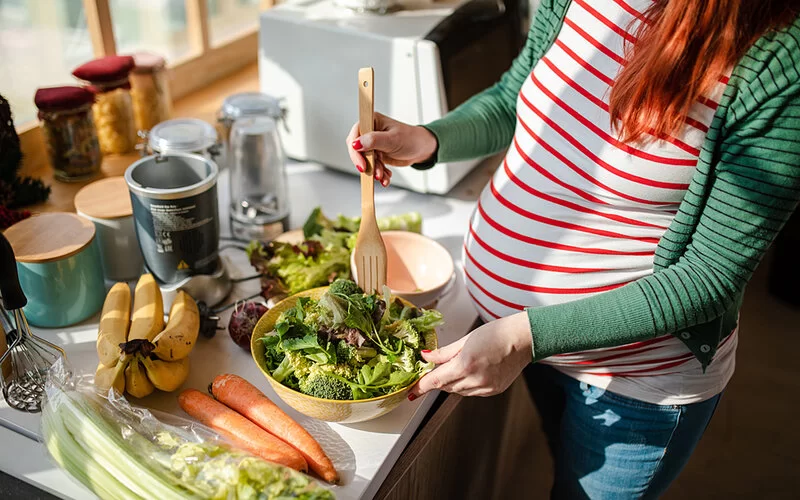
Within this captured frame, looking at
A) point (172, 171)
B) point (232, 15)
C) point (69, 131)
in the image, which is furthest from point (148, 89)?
point (232, 15)

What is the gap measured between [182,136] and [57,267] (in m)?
0.37

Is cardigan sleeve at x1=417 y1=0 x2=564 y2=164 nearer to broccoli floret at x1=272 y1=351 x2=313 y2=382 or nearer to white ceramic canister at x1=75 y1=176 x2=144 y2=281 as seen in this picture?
broccoli floret at x1=272 y1=351 x2=313 y2=382

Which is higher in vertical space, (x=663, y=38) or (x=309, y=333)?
(x=663, y=38)

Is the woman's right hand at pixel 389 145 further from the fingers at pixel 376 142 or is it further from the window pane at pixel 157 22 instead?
the window pane at pixel 157 22

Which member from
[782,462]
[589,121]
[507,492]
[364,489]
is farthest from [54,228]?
[782,462]

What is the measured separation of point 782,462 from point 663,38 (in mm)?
1555

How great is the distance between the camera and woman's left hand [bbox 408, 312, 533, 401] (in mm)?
812

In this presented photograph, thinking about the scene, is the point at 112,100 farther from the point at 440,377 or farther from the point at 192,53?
the point at 440,377

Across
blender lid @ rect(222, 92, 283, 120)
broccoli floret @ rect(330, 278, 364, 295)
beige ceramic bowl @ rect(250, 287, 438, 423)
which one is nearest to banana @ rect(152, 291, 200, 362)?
beige ceramic bowl @ rect(250, 287, 438, 423)

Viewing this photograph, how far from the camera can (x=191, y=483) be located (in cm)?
76

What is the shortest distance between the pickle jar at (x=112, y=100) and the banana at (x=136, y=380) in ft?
2.20

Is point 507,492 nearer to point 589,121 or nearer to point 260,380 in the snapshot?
point 260,380

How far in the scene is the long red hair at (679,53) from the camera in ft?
2.41

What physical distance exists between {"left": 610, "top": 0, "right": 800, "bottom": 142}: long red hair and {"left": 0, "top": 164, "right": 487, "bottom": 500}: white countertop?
46 centimetres
